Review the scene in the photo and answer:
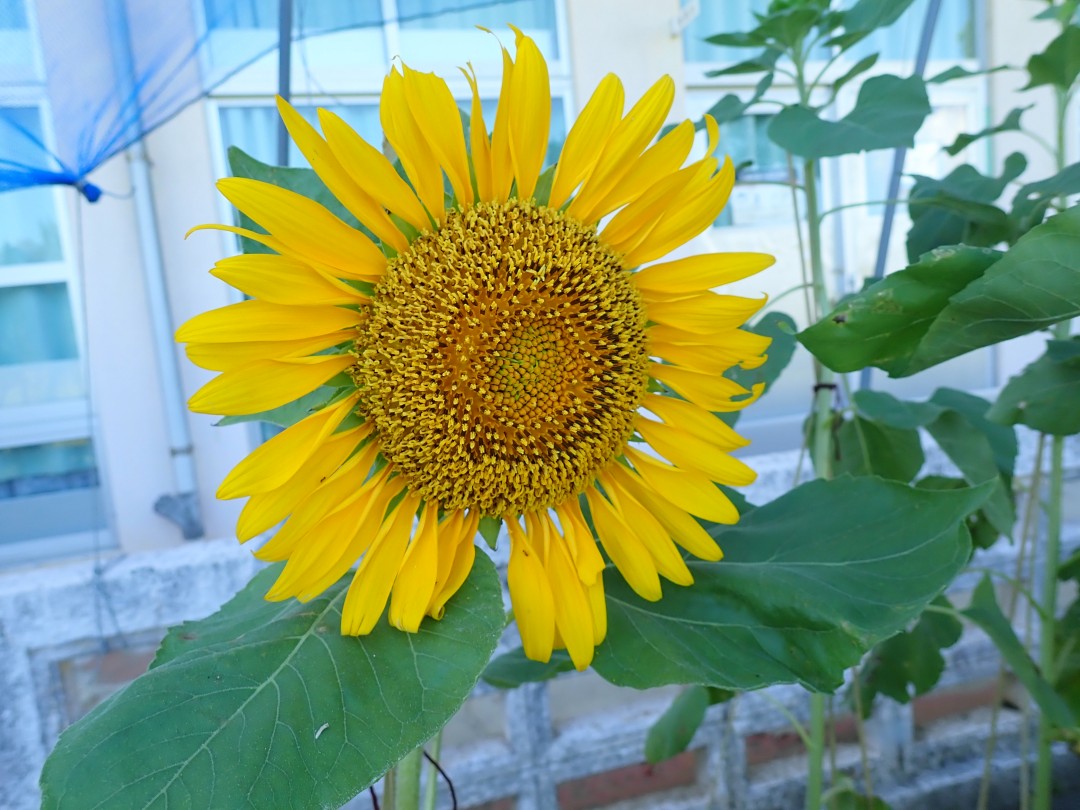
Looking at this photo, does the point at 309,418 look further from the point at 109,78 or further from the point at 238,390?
the point at 109,78

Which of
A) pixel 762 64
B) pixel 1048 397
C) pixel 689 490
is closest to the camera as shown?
pixel 689 490

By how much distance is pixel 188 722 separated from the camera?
0.33 meters

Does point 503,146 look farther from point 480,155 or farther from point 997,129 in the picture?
point 997,129

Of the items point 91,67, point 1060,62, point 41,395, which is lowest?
point 41,395

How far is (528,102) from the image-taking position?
38 centimetres

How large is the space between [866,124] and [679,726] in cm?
67

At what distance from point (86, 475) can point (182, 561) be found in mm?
1816

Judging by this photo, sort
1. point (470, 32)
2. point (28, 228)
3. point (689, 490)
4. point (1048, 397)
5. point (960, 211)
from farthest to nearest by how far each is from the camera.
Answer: point (470, 32) < point (28, 228) < point (960, 211) < point (1048, 397) < point (689, 490)

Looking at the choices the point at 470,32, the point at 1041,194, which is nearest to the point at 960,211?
the point at 1041,194

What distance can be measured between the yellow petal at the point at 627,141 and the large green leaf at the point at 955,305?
0.44 feet

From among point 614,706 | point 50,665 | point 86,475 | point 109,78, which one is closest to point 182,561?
point 50,665

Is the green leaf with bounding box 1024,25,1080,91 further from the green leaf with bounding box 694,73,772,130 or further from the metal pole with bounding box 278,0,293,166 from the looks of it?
the metal pole with bounding box 278,0,293,166

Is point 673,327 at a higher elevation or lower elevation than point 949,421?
higher

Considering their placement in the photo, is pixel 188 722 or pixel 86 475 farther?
pixel 86 475
